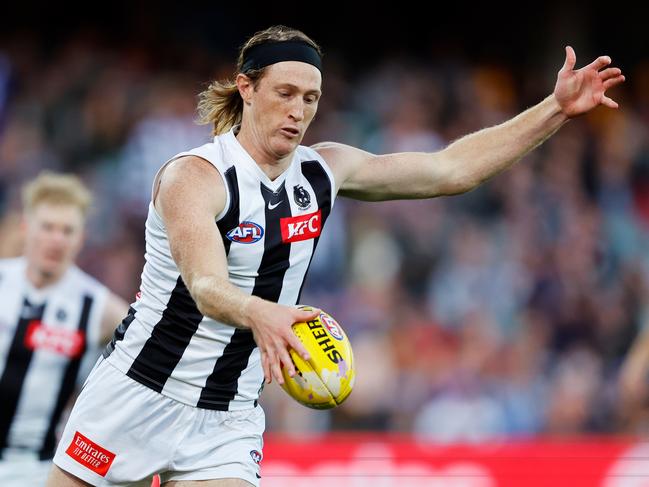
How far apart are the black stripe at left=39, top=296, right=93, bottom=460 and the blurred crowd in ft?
12.7

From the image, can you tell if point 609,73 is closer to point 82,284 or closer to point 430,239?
point 82,284

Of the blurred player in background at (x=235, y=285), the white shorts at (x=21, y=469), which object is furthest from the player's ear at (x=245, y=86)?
the white shorts at (x=21, y=469)

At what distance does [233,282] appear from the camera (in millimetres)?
4215

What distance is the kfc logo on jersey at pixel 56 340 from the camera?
5.84 meters

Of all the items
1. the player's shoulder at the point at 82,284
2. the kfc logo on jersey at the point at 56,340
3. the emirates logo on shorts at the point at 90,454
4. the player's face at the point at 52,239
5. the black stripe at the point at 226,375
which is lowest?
the emirates logo on shorts at the point at 90,454

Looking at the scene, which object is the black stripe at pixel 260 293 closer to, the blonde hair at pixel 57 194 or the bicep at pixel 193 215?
the bicep at pixel 193 215

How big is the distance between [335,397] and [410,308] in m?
6.90

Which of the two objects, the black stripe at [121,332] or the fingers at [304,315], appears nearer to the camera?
the fingers at [304,315]

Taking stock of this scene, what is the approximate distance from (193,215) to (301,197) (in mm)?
624

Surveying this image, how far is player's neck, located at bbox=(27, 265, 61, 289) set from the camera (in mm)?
6023

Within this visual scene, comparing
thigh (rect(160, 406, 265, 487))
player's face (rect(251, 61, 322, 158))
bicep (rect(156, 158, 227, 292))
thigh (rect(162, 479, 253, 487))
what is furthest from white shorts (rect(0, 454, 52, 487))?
player's face (rect(251, 61, 322, 158))

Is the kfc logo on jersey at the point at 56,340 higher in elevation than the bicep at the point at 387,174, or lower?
lower

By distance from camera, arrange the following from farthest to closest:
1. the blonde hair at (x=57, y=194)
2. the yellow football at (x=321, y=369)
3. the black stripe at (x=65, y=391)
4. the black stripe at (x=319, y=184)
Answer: the blonde hair at (x=57, y=194), the black stripe at (x=65, y=391), the black stripe at (x=319, y=184), the yellow football at (x=321, y=369)

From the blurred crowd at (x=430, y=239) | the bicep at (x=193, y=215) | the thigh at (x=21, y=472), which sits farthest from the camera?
the blurred crowd at (x=430, y=239)
